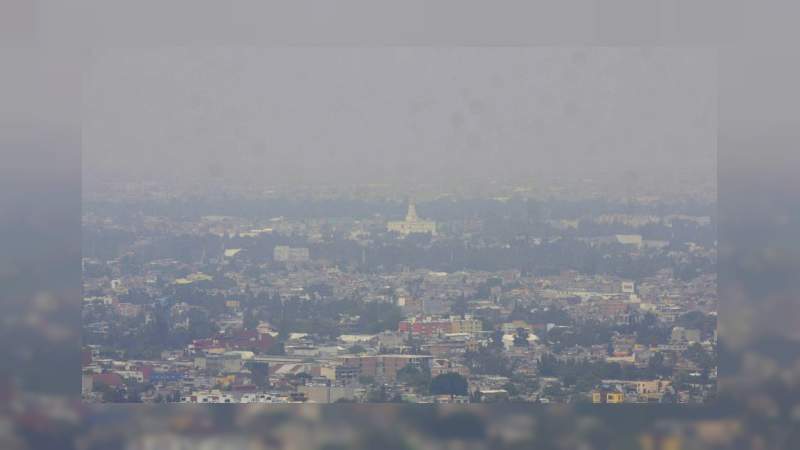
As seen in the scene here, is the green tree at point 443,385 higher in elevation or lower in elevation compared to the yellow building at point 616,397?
higher

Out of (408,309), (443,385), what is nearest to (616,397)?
(443,385)

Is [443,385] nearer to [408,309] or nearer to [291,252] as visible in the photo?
[408,309]

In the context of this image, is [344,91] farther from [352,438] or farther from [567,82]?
[352,438]

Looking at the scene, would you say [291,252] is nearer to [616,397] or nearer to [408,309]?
[408,309]

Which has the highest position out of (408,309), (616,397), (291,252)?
(291,252)

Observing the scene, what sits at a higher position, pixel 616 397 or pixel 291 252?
pixel 291 252

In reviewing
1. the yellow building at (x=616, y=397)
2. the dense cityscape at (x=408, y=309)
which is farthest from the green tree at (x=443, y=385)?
the yellow building at (x=616, y=397)

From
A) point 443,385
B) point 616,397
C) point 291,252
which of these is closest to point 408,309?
point 443,385

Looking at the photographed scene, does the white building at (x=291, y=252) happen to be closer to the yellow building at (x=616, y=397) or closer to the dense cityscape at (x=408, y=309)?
the dense cityscape at (x=408, y=309)
